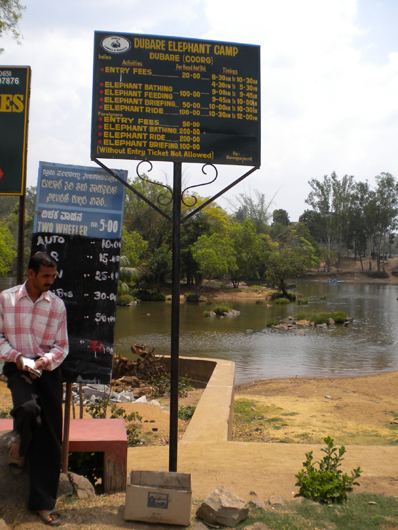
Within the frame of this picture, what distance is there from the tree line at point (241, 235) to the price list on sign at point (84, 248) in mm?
768

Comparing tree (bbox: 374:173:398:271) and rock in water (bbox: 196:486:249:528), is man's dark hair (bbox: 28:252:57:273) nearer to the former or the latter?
rock in water (bbox: 196:486:249:528)

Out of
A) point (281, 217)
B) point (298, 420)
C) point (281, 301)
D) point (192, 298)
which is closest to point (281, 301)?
point (281, 301)

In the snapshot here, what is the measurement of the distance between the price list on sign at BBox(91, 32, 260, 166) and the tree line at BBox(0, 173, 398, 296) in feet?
1.98

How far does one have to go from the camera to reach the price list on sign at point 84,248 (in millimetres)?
3494

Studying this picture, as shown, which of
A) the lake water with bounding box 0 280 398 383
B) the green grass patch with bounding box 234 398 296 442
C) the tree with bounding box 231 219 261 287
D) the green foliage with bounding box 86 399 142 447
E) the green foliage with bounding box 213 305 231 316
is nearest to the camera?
the green foliage with bounding box 86 399 142 447

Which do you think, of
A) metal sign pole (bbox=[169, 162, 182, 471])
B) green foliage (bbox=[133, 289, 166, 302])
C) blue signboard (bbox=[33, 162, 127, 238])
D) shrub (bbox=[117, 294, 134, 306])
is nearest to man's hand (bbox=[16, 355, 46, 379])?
metal sign pole (bbox=[169, 162, 182, 471])

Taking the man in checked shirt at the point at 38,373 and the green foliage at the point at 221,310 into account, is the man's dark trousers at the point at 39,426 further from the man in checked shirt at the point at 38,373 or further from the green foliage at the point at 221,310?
the green foliage at the point at 221,310

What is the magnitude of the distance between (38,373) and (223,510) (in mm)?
1399

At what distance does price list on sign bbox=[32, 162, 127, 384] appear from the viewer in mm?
3494

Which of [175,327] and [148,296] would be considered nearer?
[175,327]

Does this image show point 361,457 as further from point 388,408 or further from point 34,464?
point 388,408

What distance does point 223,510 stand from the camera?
281 cm

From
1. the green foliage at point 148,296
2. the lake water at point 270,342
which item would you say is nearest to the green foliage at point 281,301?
the lake water at point 270,342

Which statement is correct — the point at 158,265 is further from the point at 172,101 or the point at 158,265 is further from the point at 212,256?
the point at 172,101
